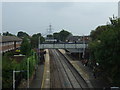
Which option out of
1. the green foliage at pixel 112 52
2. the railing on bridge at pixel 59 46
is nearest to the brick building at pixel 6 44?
the railing on bridge at pixel 59 46

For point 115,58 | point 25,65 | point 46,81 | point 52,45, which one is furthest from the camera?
point 52,45

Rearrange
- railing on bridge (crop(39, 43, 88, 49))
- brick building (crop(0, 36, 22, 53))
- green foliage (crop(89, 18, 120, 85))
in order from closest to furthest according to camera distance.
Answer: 1. green foliage (crop(89, 18, 120, 85))
2. brick building (crop(0, 36, 22, 53))
3. railing on bridge (crop(39, 43, 88, 49))

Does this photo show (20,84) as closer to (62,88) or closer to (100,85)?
(62,88)

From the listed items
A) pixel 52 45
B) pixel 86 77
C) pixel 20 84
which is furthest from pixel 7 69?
pixel 52 45

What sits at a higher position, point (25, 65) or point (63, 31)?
point (63, 31)

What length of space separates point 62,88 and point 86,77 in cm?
529

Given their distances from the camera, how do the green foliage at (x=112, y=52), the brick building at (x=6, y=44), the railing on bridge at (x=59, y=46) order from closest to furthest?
the green foliage at (x=112, y=52) → the brick building at (x=6, y=44) → the railing on bridge at (x=59, y=46)

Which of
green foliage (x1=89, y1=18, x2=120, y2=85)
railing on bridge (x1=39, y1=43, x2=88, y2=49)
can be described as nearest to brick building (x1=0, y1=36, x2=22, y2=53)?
railing on bridge (x1=39, y1=43, x2=88, y2=49)

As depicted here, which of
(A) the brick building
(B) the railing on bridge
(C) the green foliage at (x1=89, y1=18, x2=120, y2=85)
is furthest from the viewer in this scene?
(B) the railing on bridge

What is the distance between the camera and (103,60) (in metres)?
19.2

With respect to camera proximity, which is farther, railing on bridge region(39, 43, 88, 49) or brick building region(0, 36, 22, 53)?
railing on bridge region(39, 43, 88, 49)

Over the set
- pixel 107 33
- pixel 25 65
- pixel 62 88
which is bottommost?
pixel 62 88

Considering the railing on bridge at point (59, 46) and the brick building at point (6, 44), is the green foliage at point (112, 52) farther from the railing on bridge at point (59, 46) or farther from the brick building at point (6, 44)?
the railing on bridge at point (59, 46)

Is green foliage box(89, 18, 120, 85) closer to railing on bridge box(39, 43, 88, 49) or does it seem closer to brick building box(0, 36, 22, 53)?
brick building box(0, 36, 22, 53)
